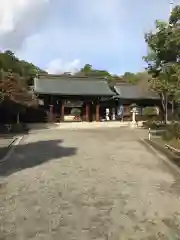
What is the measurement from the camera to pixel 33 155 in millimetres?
20656

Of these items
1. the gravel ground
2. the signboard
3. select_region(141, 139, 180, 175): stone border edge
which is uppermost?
the signboard

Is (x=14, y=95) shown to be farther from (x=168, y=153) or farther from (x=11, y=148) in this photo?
(x=168, y=153)

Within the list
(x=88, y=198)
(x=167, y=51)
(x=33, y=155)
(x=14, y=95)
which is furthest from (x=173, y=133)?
(x=14, y=95)

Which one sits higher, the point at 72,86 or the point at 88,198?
the point at 72,86

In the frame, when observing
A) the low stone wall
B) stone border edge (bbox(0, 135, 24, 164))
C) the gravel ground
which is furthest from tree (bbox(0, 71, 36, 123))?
the gravel ground

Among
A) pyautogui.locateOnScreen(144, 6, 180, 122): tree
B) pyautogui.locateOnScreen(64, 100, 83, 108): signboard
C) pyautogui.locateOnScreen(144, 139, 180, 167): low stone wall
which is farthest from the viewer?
pyautogui.locateOnScreen(64, 100, 83, 108): signboard

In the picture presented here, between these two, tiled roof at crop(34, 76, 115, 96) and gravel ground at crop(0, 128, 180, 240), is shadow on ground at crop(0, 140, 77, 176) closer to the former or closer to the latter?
gravel ground at crop(0, 128, 180, 240)

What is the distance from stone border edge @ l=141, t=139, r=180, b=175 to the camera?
17.6 metres

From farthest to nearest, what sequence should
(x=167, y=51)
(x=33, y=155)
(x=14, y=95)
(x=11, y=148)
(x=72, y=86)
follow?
(x=72, y=86)
(x=14, y=95)
(x=167, y=51)
(x=11, y=148)
(x=33, y=155)

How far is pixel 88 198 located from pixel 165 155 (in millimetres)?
10421

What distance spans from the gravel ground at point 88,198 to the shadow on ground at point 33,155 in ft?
0.14

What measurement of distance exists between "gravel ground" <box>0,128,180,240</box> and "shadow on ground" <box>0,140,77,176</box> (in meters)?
0.04

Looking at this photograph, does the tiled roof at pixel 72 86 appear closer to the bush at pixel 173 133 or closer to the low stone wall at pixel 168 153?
the bush at pixel 173 133

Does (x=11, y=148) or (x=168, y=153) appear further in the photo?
(x=11, y=148)
